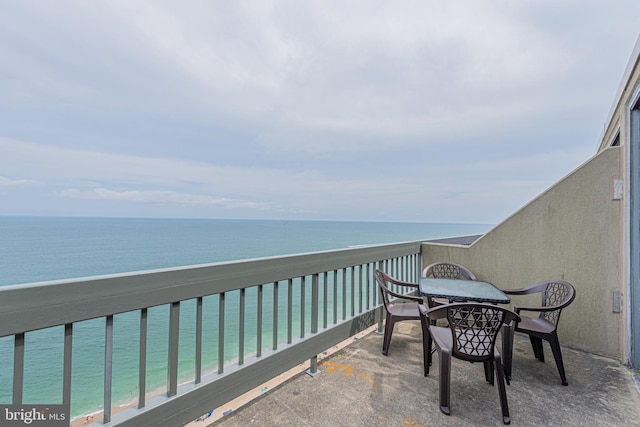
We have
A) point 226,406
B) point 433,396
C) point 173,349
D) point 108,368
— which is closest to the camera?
point 108,368

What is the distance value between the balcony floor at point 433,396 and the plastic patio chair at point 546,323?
6.5 inches

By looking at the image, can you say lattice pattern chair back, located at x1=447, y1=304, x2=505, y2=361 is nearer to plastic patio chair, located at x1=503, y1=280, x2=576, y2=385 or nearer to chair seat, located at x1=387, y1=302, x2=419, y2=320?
plastic patio chair, located at x1=503, y1=280, x2=576, y2=385

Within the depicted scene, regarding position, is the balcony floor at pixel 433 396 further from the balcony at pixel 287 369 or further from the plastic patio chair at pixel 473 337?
the plastic patio chair at pixel 473 337

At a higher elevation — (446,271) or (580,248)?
(580,248)

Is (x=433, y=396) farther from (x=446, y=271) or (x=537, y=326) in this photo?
(x=446, y=271)

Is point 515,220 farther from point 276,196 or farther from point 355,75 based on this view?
point 276,196

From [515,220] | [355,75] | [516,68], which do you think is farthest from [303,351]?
[355,75]

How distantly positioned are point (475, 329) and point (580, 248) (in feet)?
6.80

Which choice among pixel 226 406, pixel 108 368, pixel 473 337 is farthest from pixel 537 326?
pixel 108 368

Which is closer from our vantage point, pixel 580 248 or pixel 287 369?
pixel 287 369

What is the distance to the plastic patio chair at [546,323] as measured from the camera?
2.34 meters

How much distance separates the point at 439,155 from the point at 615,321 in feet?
32.1

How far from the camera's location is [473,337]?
1.93 m

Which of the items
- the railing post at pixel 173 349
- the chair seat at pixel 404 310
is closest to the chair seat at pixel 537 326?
the chair seat at pixel 404 310
